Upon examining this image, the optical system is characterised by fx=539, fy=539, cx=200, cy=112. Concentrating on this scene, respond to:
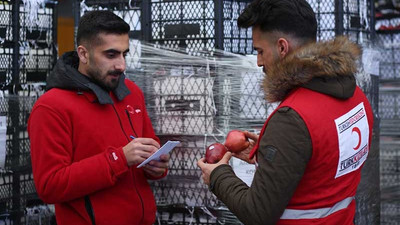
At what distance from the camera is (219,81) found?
3482mm

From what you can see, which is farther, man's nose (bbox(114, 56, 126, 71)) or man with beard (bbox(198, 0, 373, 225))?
man's nose (bbox(114, 56, 126, 71))

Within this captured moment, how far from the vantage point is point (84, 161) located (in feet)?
8.66

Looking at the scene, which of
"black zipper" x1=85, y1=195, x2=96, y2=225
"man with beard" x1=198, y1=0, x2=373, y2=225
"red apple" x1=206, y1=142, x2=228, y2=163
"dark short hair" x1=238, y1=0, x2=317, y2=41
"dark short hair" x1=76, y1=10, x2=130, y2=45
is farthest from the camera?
"dark short hair" x1=76, y1=10, x2=130, y2=45

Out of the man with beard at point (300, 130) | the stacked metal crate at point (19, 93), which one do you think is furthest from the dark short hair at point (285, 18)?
the stacked metal crate at point (19, 93)

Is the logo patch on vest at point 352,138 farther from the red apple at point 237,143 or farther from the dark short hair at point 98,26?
the dark short hair at point 98,26

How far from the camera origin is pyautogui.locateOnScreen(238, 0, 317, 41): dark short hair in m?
2.10

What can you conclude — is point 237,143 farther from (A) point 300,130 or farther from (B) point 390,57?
(B) point 390,57

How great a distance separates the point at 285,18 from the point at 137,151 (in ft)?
3.37

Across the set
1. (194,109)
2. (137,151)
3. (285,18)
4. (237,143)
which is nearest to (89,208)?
(137,151)

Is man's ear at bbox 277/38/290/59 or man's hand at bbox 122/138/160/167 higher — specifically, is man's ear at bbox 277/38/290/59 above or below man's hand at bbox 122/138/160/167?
above

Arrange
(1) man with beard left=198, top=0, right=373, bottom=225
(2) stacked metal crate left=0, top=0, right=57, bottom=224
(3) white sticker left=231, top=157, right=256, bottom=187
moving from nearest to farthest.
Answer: (1) man with beard left=198, top=0, right=373, bottom=225
(3) white sticker left=231, top=157, right=256, bottom=187
(2) stacked metal crate left=0, top=0, right=57, bottom=224

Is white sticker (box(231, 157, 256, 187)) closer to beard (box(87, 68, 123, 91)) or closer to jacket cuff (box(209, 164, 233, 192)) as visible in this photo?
beard (box(87, 68, 123, 91))

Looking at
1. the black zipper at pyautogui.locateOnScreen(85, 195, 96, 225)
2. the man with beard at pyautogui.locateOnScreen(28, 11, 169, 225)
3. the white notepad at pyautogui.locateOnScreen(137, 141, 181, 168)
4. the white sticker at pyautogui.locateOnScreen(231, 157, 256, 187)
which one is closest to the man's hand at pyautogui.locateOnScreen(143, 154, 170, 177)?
the man with beard at pyautogui.locateOnScreen(28, 11, 169, 225)

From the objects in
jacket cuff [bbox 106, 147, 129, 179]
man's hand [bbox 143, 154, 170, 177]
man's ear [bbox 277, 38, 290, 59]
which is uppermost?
man's ear [bbox 277, 38, 290, 59]
